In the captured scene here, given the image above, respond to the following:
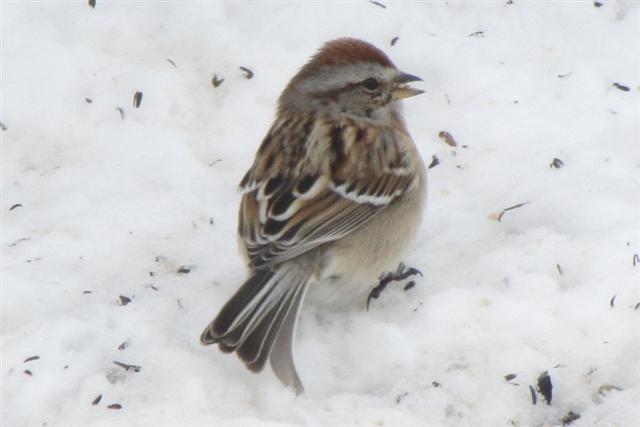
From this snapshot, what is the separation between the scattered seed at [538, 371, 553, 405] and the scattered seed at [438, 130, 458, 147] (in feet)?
5.33

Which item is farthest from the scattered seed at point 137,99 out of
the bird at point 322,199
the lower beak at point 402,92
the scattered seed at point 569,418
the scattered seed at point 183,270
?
the scattered seed at point 569,418

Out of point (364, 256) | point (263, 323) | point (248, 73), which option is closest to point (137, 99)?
point (248, 73)

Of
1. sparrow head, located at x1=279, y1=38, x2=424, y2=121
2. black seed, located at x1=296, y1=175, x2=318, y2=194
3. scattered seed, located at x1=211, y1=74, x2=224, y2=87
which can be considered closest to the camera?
black seed, located at x1=296, y1=175, x2=318, y2=194

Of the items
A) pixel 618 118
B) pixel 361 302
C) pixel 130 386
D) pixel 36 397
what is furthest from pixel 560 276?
pixel 36 397

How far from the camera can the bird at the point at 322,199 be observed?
4699 millimetres

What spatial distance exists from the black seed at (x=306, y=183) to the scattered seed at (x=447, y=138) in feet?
3.37

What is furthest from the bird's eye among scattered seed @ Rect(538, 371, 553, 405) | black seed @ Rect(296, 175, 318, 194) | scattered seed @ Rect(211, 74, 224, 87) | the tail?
scattered seed @ Rect(538, 371, 553, 405)

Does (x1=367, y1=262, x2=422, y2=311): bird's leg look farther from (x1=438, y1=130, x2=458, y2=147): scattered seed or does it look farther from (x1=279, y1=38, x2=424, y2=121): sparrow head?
(x1=438, y1=130, x2=458, y2=147): scattered seed

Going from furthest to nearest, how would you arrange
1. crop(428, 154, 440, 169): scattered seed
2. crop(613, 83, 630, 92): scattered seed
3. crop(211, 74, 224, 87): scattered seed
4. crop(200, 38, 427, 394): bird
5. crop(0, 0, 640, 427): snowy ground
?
crop(211, 74, 224, 87): scattered seed → crop(613, 83, 630, 92): scattered seed → crop(428, 154, 440, 169): scattered seed → crop(200, 38, 427, 394): bird → crop(0, 0, 640, 427): snowy ground

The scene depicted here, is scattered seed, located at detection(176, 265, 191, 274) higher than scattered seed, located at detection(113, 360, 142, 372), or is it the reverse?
scattered seed, located at detection(113, 360, 142, 372)

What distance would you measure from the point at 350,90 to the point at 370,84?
0.09 meters

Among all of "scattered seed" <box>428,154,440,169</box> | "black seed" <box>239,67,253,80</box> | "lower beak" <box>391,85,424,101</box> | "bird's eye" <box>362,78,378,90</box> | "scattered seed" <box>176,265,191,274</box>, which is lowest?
"scattered seed" <box>176,265,191,274</box>

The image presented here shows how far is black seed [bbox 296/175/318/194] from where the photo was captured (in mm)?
5047

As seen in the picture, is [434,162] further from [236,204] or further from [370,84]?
[236,204]
